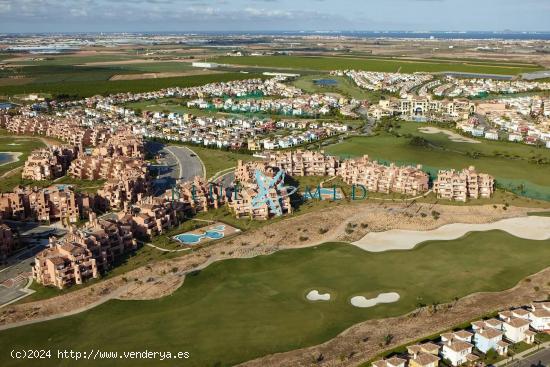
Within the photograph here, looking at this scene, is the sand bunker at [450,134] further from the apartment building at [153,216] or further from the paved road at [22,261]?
the paved road at [22,261]

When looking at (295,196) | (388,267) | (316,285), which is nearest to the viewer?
(316,285)

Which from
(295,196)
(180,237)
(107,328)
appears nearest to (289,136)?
(295,196)

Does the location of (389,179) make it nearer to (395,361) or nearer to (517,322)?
(517,322)

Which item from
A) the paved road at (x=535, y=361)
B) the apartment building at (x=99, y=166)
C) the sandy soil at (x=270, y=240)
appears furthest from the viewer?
the apartment building at (x=99, y=166)

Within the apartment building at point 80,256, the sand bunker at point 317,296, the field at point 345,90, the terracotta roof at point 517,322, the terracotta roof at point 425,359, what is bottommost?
the sand bunker at point 317,296

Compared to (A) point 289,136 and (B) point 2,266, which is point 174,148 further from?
(B) point 2,266

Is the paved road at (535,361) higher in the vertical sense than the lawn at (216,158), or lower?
lower

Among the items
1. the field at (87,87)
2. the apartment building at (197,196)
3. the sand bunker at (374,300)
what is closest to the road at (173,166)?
the apartment building at (197,196)
